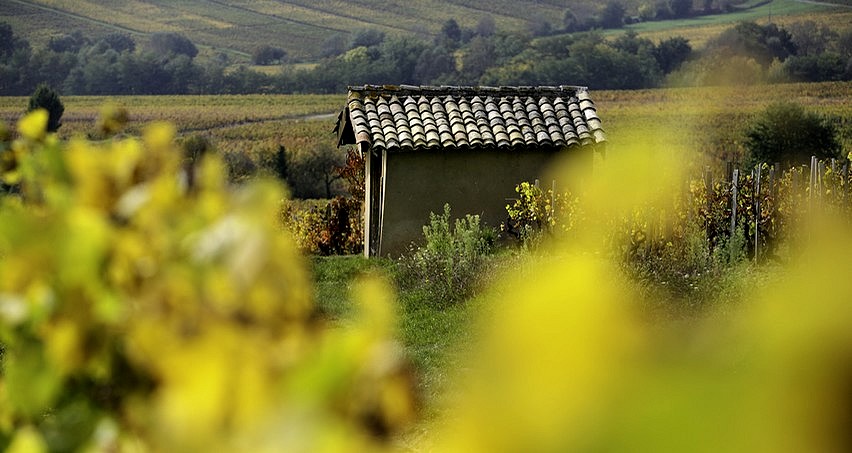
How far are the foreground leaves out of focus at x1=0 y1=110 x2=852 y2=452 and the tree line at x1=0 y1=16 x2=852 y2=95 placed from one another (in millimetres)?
66038

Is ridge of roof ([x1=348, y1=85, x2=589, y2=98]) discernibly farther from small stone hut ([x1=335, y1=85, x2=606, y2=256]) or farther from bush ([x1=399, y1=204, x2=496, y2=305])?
bush ([x1=399, y1=204, x2=496, y2=305])

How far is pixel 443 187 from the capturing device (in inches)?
525

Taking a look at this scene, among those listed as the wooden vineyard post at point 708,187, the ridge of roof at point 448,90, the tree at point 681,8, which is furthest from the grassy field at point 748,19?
the wooden vineyard post at point 708,187

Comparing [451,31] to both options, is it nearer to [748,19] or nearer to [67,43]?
[748,19]

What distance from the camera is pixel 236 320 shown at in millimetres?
561

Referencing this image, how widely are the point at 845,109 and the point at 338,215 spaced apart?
3920 cm

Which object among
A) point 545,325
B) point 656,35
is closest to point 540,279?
point 545,325

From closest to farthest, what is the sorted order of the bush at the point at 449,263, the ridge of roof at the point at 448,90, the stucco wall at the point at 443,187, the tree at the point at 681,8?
the bush at the point at 449,263 → the stucco wall at the point at 443,187 → the ridge of roof at the point at 448,90 → the tree at the point at 681,8

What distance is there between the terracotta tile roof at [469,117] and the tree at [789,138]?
68.6 ft

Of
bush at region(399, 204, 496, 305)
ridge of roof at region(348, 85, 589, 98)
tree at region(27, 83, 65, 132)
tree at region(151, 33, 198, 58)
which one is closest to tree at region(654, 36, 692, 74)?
tree at region(151, 33, 198, 58)

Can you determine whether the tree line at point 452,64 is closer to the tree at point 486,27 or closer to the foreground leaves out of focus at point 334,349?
the tree at point 486,27

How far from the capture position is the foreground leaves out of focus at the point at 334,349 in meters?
0.48

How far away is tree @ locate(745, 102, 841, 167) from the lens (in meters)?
33.2

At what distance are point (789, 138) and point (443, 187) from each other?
23.9 m
